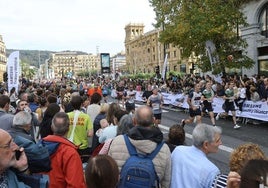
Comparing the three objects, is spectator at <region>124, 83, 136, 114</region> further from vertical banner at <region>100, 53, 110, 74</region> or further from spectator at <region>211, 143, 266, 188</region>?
vertical banner at <region>100, 53, 110, 74</region>

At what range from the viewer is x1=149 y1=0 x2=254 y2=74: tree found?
826 inches

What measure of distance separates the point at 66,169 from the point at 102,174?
134cm

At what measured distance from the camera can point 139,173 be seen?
11.3ft

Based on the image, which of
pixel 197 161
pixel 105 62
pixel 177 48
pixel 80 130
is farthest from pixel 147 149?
pixel 177 48

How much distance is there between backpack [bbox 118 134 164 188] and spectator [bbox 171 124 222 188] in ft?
0.83

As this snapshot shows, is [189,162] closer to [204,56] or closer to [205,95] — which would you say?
[205,95]

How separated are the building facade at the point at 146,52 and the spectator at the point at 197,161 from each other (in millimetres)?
83719

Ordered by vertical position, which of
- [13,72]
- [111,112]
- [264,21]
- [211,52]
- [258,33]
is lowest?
[111,112]

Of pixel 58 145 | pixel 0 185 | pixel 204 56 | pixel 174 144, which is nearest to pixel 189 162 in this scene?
pixel 174 144

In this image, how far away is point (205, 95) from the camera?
1312 centimetres

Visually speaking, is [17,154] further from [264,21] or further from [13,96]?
[264,21]

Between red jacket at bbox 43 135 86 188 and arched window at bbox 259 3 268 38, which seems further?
arched window at bbox 259 3 268 38

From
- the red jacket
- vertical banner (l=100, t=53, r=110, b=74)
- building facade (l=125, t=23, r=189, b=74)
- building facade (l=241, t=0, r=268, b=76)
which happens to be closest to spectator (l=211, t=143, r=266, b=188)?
the red jacket

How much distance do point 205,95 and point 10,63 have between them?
27.3 feet
